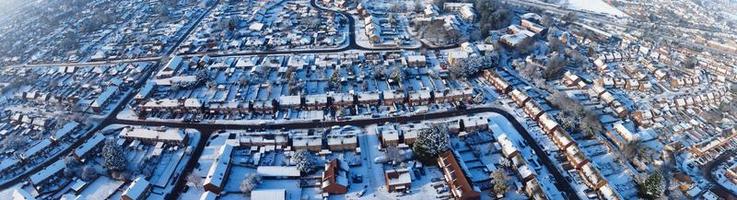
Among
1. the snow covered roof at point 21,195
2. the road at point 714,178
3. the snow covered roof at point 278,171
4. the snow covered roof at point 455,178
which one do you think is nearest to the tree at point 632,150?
the road at point 714,178

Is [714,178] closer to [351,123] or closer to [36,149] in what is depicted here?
[351,123]

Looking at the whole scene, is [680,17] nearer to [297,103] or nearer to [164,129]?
[297,103]

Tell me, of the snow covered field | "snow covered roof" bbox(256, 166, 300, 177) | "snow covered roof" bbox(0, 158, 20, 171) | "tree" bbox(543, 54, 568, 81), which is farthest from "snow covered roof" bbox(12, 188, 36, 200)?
the snow covered field

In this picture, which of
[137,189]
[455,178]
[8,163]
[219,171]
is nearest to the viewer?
[137,189]

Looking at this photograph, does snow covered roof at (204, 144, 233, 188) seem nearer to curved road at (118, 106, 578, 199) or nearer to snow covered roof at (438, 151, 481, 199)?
curved road at (118, 106, 578, 199)

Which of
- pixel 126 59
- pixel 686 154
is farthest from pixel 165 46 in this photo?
pixel 686 154

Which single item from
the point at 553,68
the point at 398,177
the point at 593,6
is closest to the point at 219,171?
the point at 398,177
